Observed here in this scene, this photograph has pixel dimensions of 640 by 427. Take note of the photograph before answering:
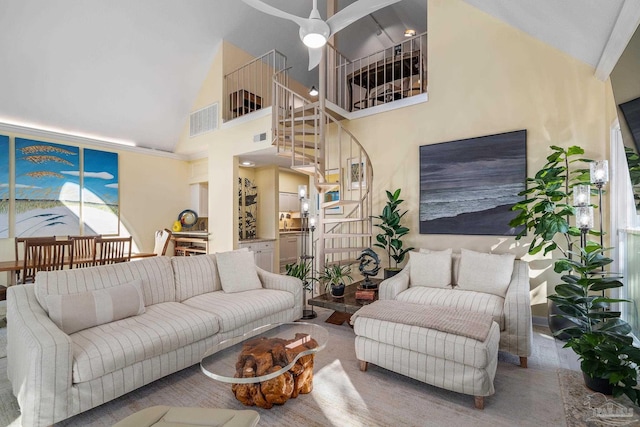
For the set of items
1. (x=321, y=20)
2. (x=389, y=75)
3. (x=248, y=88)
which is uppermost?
(x=248, y=88)

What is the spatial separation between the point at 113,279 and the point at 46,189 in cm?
356

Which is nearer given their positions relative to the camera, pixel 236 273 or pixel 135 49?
pixel 236 273

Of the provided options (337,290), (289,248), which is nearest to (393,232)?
(337,290)

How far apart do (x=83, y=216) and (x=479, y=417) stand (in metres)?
6.11

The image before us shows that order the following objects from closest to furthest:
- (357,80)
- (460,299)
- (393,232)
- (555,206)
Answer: (460,299)
(555,206)
(393,232)
(357,80)

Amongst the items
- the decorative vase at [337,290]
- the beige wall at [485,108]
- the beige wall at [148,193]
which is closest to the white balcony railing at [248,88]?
the beige wall at [485,108]

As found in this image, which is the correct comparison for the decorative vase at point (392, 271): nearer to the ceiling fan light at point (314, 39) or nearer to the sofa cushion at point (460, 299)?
the sofa cushion at point (460, 299)

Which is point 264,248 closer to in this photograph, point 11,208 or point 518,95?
point 11,208

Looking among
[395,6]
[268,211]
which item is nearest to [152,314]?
[268,211]

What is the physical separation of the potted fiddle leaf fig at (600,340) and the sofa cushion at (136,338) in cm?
262

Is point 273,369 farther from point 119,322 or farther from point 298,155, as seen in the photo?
point 298,155

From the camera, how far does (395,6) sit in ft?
19.6

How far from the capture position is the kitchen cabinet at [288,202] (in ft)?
23.8

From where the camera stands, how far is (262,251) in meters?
6.17
